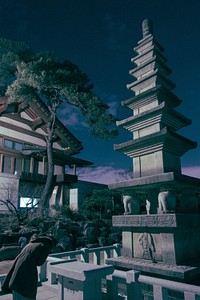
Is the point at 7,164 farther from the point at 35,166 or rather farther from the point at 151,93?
the point at 151,93

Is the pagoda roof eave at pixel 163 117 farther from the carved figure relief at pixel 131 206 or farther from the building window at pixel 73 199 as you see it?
the building window at pixel 73 199

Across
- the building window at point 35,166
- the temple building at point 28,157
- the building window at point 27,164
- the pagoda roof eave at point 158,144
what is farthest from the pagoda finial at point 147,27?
the building window at point 35,166

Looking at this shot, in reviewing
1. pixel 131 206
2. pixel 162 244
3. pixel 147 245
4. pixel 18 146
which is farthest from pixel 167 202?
pixel 18 146

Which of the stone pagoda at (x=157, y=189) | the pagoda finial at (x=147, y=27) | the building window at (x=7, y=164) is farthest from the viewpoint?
the building window at (x=7, y=164)

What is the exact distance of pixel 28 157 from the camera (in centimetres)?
2283

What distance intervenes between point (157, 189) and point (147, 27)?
6.38m

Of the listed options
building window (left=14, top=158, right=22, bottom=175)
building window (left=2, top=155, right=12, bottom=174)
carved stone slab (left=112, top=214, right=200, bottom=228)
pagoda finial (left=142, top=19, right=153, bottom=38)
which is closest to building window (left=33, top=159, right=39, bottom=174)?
building window (left=14, top=158, right=22, bottom=175)

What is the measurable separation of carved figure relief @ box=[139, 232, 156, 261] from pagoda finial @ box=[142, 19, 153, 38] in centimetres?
741

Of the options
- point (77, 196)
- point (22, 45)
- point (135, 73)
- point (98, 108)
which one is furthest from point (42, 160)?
point (135, 73)

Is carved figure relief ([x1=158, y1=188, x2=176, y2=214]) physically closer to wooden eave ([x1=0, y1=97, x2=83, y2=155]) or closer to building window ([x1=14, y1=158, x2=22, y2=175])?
building window ([x1=14, y1=158, x2=22, y2=175])

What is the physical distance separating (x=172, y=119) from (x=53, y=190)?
64.2 ft

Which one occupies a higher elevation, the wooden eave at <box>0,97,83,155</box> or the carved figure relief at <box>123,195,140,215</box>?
the wooden eave at <box>0,97,83,155</box>

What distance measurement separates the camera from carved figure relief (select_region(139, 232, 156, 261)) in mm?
5812

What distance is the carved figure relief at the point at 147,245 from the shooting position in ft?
19.1
